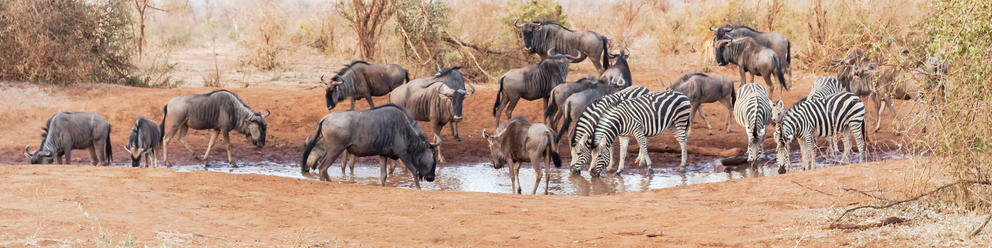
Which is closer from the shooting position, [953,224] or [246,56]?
[953,224]

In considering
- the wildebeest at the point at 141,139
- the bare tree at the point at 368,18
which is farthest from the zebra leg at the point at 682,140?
the bare tree at the point at 368,18

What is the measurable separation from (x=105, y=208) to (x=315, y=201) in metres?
1.65

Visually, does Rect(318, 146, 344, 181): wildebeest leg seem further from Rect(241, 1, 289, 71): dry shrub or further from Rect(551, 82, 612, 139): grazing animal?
Rect(241, 1, 289, 71): dry shrub

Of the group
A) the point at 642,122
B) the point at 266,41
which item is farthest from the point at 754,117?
the point at 266,41

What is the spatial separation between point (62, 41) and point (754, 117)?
11.4 metres

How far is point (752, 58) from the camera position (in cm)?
1589

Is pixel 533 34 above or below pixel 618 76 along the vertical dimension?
above

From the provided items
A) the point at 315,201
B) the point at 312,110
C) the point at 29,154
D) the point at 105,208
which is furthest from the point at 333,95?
the point at 105,208

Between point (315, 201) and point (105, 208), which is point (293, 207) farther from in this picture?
point (105, 208)

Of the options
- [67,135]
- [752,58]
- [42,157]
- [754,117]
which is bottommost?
[42,157]

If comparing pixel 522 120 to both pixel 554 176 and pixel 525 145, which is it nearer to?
pixel 525 145

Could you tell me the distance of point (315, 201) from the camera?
7.92 meters

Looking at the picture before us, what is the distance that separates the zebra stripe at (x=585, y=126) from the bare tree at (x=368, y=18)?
764 cm

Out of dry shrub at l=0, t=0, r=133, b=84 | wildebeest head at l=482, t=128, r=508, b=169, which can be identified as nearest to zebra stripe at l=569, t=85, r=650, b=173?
wildebeest head at l=482, t=128, r=508, b=169
